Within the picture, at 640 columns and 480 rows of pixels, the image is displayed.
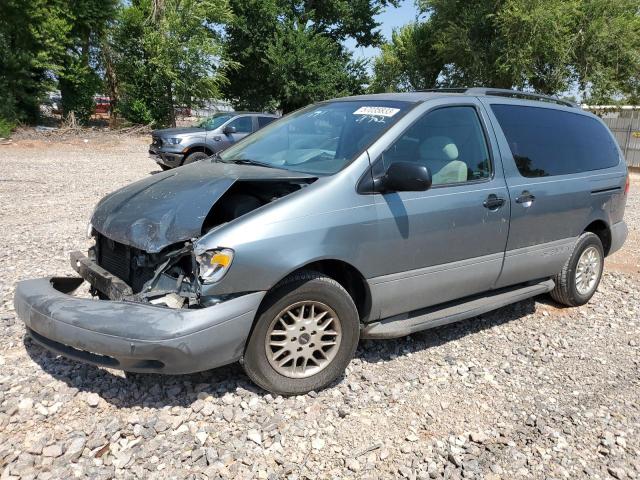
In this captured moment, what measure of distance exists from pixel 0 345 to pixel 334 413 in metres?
2.43

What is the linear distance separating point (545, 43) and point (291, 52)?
1322cm

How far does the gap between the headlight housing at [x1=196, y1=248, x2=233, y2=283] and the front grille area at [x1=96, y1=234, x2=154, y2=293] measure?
481 mm

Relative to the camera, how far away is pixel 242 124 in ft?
47.2

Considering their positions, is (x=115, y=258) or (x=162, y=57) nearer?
(x=115, y=258)

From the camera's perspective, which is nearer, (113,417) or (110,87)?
(113,417)

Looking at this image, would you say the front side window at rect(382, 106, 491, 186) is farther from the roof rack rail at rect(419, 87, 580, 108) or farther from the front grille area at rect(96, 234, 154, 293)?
the front grille area at rect(96, 234, 154, 293)

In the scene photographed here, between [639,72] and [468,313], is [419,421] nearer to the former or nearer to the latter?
[468,313]

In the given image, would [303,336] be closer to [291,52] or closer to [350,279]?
[350,279]

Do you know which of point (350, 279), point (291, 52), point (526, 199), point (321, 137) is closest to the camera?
point (350, 279)

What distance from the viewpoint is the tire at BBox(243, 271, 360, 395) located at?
3154mm

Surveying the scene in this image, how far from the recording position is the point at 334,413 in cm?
324

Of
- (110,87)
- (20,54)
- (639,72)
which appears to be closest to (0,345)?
(20,54)

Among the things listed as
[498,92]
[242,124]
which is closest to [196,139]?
[242,124]

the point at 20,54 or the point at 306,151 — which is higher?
the point at 20,54
